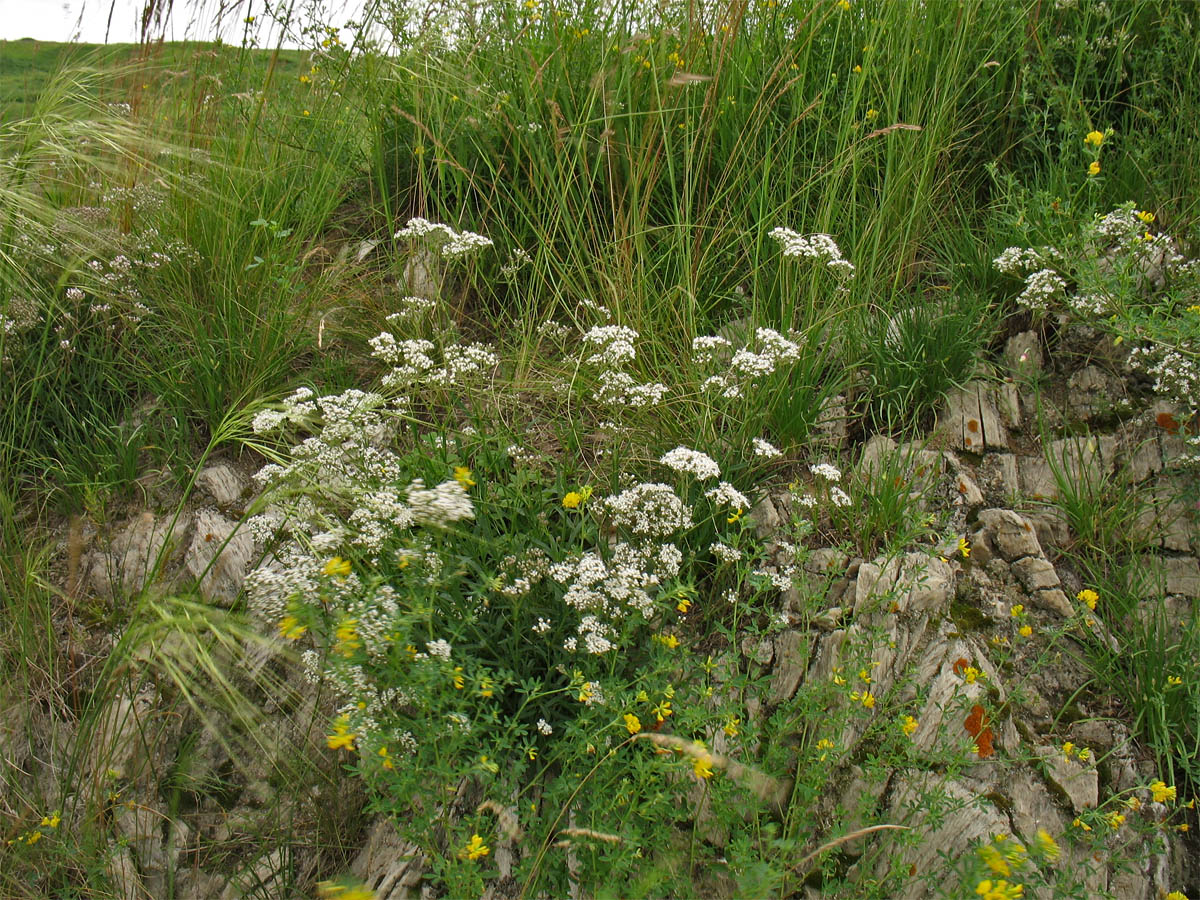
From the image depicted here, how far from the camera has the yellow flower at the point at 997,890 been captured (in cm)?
156

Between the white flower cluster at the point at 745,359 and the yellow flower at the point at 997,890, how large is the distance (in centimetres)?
151

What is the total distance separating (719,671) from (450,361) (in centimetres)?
128

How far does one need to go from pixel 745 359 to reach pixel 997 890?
1559mm

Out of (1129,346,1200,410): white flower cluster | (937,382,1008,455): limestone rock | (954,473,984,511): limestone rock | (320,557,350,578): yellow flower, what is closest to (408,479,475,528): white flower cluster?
(320,557,350,578): yellow flower

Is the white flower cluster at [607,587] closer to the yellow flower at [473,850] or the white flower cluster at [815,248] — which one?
the yellow flower at [473,850]

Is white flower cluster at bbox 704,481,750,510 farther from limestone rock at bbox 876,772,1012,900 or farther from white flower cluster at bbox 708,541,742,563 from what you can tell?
limestone rock at bbox 876,772,1012,900

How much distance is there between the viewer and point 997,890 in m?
1.58

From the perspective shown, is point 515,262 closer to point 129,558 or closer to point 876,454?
point 876,454

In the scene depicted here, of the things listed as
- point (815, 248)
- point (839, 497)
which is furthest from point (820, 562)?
point (815, 248)

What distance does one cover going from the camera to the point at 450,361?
267 cm

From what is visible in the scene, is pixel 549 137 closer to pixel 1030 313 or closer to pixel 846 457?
pixel 846 457

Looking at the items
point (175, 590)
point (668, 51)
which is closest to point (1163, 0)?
point (668, 51)

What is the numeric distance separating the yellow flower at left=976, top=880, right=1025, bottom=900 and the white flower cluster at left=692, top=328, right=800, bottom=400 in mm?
1507

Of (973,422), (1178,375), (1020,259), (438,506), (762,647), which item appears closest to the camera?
(438,506)
